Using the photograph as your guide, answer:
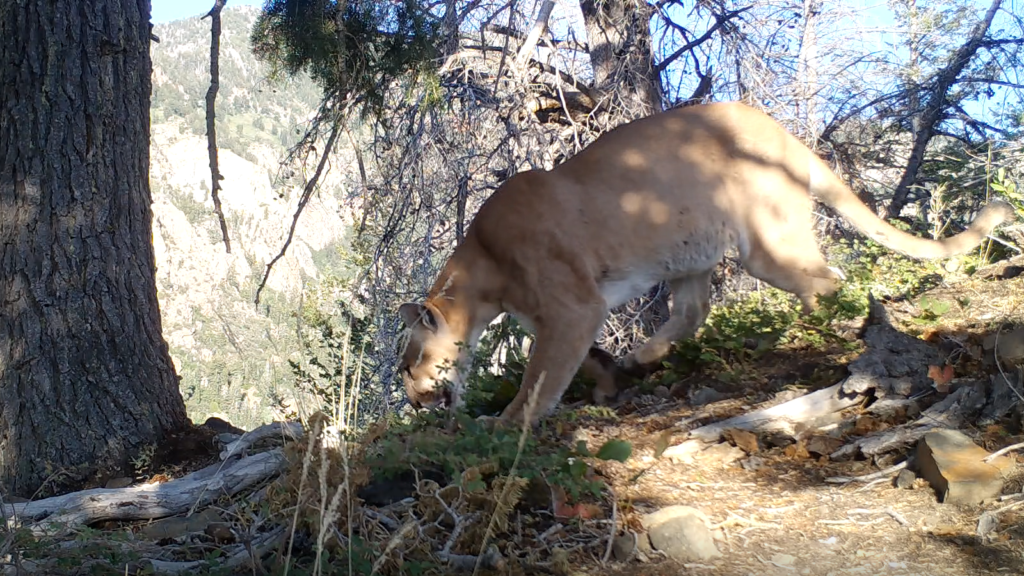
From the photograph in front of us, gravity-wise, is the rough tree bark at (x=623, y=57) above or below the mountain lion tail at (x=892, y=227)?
above

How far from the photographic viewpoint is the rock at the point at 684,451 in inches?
145

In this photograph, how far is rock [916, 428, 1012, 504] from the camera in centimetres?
288

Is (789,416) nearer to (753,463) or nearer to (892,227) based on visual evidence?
(753,463)

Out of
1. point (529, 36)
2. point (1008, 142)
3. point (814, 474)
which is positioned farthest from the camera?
point (1008, 142)

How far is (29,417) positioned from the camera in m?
4.59

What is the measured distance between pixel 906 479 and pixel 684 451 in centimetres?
94

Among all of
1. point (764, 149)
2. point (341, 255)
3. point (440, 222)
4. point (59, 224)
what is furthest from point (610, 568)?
point (341, 255)

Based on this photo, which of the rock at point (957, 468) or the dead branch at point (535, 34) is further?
the dead branch at point (535, 34)

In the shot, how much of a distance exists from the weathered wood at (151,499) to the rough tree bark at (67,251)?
842 mm

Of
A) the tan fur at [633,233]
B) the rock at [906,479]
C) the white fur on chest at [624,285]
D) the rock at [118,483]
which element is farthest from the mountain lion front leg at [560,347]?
the rock at [118,483]

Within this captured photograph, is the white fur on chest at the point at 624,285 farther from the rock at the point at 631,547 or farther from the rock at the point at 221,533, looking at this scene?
the rock at the point at 221,533

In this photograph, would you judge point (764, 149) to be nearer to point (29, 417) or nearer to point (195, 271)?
point (29, 417)

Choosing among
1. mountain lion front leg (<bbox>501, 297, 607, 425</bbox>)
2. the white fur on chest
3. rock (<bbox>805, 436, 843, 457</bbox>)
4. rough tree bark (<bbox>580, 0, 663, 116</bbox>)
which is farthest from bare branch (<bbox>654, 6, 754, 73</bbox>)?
rock (<bbox>805, 436, 843, 457</bbox>)

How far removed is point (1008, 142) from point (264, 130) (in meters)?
85.5
